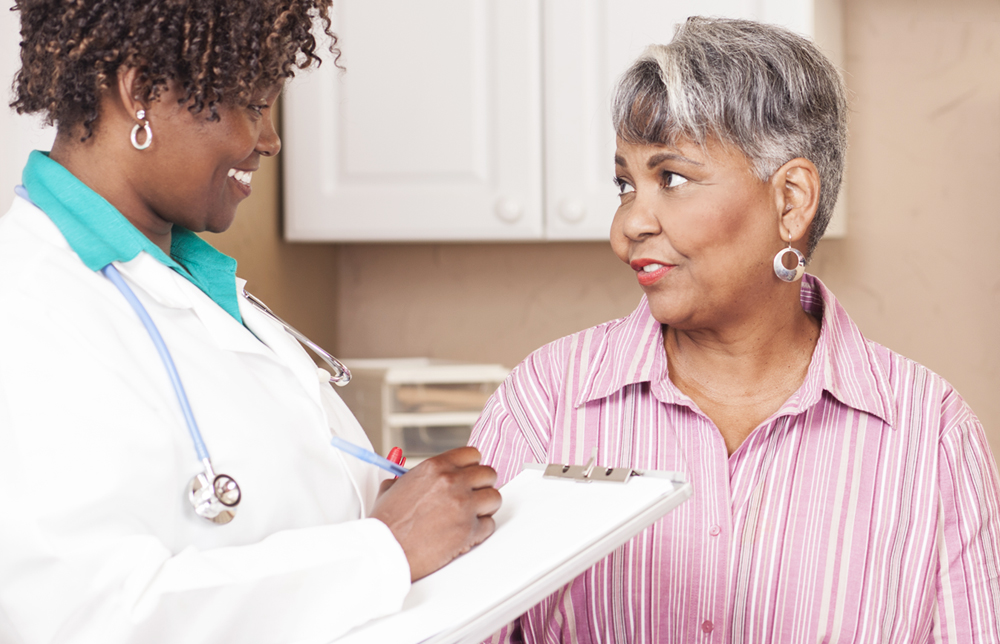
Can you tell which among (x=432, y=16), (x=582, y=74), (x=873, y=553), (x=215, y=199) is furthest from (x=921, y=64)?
(x=215, y=199)

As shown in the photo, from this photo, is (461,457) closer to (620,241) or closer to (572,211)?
(620,241)

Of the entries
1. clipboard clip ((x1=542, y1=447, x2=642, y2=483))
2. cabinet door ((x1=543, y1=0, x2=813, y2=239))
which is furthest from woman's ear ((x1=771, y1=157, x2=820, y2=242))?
cabinet door ((x1=543, y1=0, x2=813, y2=239))

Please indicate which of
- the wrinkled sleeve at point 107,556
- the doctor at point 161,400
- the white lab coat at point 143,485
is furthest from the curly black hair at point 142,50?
the wrinkled sleeve at point 107,556

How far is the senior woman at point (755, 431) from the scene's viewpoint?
3.13 feet

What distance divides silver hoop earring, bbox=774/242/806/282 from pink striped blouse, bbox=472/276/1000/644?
99 mm

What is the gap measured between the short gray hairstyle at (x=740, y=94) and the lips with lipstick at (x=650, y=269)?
133 millimetres

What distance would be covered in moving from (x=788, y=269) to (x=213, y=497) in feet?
2.24

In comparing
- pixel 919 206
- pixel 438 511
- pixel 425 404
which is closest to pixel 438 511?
pixel 438 511

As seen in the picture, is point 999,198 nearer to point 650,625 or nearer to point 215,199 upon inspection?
point 650,625

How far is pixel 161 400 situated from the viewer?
26.6 inches

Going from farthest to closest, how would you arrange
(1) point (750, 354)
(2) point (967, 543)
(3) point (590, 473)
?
(1) point (750, 354), (2) point (967, 543), (3) point (590, 473)

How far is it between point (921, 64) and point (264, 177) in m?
1.46

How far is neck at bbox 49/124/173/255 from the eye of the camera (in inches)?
29.8

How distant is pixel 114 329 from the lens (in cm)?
69
